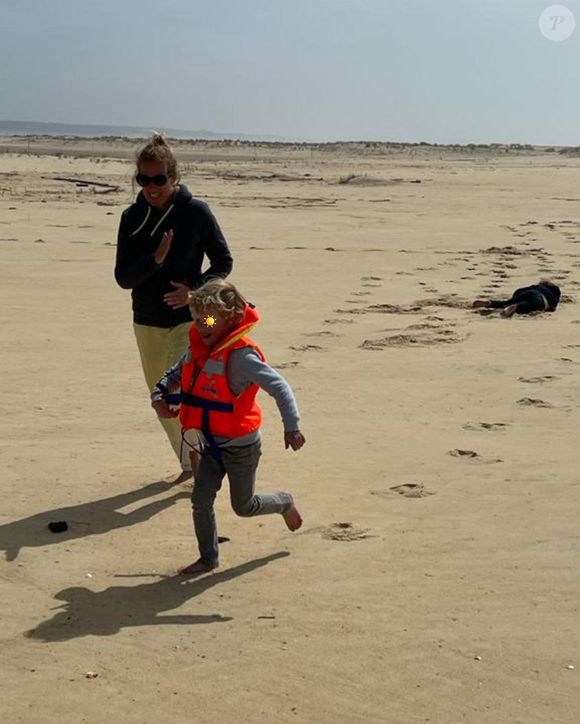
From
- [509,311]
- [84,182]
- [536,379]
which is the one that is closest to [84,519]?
[536,379]

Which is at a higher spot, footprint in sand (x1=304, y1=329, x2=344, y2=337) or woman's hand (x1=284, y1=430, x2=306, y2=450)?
woman's hand (x1=284, y1=430, x2=306, y2=450)

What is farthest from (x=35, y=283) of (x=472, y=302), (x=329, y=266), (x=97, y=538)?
(x=97, y=538)

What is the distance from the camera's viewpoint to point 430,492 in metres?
5.48

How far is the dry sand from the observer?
3.56 m

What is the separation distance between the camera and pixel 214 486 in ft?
14.9

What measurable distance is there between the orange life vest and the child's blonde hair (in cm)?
10

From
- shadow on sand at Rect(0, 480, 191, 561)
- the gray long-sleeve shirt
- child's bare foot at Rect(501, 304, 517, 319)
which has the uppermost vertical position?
the gray long-sleeve shirt

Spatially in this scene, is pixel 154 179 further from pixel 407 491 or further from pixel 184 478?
pixel 407 491

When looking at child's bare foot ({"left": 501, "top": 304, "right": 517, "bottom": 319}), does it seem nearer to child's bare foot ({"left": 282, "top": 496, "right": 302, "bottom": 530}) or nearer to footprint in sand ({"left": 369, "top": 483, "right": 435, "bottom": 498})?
footprint in sand ({"left": 369, "top": 483, "right": 435, "bottom": 498})

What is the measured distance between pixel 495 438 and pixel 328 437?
1.01 metres

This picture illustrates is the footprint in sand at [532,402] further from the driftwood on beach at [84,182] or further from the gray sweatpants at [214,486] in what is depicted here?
the driftwood on beach at [84,182]

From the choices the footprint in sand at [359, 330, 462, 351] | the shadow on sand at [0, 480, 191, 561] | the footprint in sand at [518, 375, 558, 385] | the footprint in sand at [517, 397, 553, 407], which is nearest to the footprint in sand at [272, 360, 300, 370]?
the footprint in sand at [359, 330, 462, 351]

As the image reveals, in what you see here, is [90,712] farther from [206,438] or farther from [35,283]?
[35,283]

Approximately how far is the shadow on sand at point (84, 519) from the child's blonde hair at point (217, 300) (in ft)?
4.20
